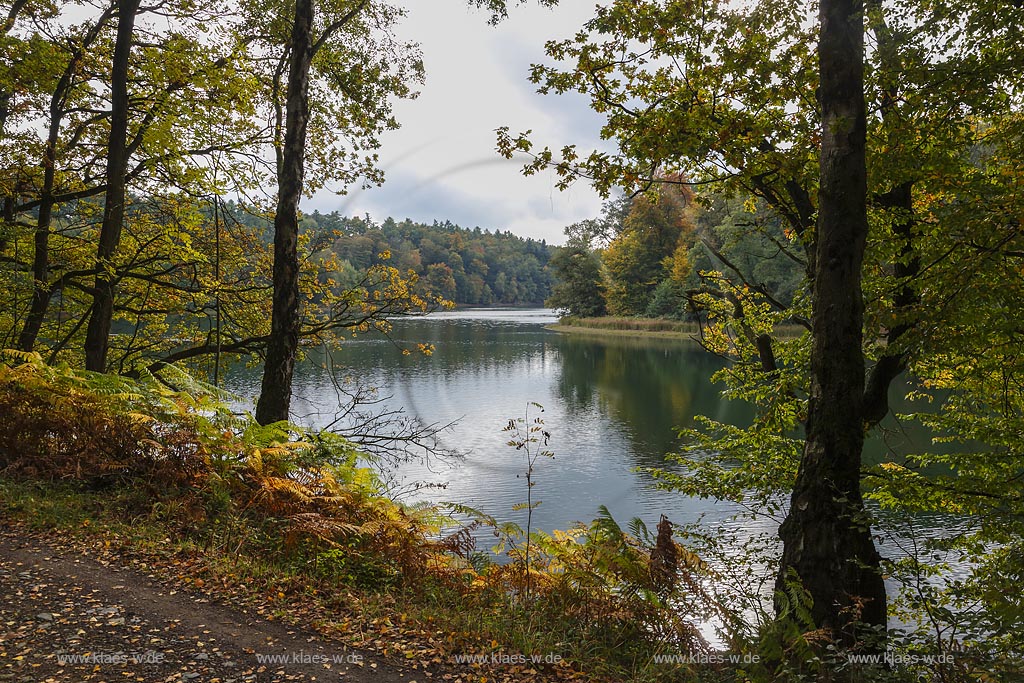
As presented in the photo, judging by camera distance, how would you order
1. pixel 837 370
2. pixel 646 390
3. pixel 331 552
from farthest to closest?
pixel 646 390, pixel 331 552, pixel 837 370

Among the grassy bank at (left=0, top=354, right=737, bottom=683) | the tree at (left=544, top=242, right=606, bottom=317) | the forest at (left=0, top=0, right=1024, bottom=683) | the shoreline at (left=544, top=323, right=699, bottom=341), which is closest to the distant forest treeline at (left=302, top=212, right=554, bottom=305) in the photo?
the tree at (left=544, top=242, right=606, bottom=317)

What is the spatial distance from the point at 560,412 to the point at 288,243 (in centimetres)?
1667

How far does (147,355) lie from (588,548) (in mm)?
12112

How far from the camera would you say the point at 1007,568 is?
4.66 metres

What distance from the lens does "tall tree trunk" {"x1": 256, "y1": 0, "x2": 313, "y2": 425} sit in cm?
753

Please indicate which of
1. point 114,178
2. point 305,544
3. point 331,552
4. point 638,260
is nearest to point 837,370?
point 331,552

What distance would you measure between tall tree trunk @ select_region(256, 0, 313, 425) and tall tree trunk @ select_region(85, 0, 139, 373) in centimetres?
239

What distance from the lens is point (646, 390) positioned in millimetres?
27406

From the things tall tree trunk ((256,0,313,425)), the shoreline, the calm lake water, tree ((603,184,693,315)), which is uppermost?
tree ((603,184,693,315))

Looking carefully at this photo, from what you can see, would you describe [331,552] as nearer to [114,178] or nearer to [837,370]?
[837,370]

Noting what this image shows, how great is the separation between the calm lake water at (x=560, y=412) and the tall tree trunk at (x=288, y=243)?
9.57 feet

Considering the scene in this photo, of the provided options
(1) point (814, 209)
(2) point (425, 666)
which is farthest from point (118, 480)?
(1) point (814, 209)

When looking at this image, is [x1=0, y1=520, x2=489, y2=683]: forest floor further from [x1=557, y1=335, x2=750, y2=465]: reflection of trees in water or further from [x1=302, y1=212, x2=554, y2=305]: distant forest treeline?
[x1=302, y1=212, x2=554, y2=305]: distant forest treeline

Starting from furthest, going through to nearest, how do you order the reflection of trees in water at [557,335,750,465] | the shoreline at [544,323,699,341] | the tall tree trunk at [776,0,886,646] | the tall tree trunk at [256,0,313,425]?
the shoreline at [544,323,699,341], the reflection of trees in water at [557,335,750,465], the tall tree trunk at [256,0,313,425], the tall tree trunk at [776,0,886,646]
